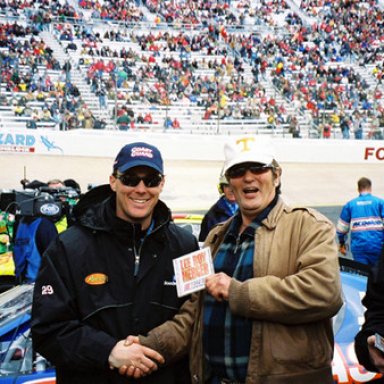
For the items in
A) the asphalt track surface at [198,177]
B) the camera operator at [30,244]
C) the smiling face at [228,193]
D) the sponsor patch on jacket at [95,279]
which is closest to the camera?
the sponsor patch on jacket at [95,279]

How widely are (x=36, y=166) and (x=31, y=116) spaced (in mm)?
3033

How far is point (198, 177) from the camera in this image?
18.2m

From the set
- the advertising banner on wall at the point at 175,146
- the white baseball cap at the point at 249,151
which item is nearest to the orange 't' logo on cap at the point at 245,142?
the white baseball cap at the point at 249,151

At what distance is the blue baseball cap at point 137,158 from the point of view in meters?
2.48

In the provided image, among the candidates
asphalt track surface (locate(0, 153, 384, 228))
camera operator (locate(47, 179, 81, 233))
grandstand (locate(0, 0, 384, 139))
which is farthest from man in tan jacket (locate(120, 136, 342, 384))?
grandstand (locate(0, 0, 384, 139))

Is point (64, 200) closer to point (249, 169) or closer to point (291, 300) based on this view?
point (249, 169)

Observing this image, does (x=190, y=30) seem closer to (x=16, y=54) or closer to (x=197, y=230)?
(x=16, y=54)

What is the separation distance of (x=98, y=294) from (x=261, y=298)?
0.64 metres

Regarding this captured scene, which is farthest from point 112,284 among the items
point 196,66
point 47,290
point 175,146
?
point 196,66

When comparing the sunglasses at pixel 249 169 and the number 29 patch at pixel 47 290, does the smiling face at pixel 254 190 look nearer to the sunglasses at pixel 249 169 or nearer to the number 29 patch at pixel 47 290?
the sunglasses at pixel 249 169

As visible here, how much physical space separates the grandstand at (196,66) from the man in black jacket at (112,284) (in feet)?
63.1

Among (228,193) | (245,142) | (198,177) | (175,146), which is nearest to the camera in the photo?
(245,142)

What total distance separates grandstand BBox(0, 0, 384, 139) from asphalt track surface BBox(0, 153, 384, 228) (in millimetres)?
1884

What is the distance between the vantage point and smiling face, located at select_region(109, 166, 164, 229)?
247 centimetres
